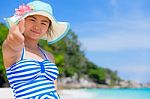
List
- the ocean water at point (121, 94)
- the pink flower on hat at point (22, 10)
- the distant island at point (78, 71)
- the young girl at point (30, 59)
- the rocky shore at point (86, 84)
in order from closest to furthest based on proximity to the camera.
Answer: the young girl at point (30, 59) < the pink flower on hat at point (22, 10) < the ocean water at point (121, 94) < the distant island at point (78, 71) < the rocky shore at point (86, 84)

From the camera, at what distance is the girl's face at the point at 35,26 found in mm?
2223

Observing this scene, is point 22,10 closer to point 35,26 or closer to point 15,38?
point 35,26

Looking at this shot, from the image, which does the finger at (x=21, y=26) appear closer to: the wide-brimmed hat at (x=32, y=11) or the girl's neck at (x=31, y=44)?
the wide-brimmed hat at (x=32, y=11)

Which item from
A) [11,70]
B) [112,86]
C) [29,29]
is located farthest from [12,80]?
[112,86]

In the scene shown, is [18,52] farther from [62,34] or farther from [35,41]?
[62,34]

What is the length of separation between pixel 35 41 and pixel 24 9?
0.19 m

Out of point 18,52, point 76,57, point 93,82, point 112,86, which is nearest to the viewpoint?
point 18,52

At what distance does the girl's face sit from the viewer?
2223 mm

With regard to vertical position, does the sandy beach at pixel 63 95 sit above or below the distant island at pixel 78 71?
below

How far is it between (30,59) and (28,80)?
10 centimetres

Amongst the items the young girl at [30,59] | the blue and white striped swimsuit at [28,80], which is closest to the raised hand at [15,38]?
the young girl at [30,59]

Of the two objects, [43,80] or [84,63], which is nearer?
[43,80]

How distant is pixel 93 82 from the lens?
74.3 m

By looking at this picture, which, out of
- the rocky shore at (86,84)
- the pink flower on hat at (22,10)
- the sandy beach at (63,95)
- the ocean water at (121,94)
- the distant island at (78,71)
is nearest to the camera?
the pink flower on hat at (22,10)
